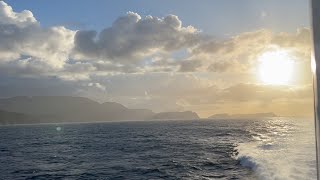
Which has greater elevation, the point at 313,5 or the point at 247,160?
the point at 313,5

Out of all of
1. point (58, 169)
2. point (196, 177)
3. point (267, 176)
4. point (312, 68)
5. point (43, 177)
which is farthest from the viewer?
point (58, 169)

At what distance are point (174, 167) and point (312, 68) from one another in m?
37.4

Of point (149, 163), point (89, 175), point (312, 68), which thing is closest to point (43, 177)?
point (89, 175)

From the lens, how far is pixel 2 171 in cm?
4128

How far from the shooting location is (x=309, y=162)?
34.2 m

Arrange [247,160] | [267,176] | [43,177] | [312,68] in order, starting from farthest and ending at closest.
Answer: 1. [247,160]
2. [43,177]
3. [267,176]
4. [312,68]

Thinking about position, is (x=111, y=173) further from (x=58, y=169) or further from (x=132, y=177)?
(x=58, y=169)

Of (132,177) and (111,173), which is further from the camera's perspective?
(111,173)

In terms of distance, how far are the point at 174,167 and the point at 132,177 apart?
728 centimetres

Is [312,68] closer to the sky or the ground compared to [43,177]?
closer to the sky

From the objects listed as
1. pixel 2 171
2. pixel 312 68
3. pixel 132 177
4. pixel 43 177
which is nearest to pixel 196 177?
pixel 132 177

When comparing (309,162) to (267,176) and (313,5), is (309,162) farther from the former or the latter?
(313,5)

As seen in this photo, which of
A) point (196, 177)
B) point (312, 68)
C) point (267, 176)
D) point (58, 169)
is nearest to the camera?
point (312, 68)

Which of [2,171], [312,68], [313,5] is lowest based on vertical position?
[2,171]
